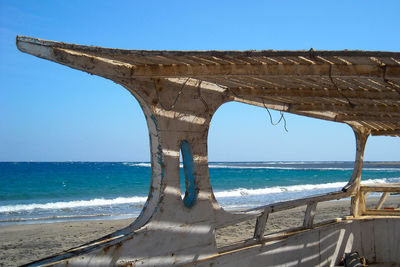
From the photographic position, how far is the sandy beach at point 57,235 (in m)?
9.48

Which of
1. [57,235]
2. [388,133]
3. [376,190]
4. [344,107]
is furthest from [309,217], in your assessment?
[57,235]

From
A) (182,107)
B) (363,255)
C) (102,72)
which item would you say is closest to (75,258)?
(102,72)

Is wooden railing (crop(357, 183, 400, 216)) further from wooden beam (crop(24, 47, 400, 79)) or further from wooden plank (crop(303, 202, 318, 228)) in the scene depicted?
wooden beam (crop(24, 47, 400, 79))

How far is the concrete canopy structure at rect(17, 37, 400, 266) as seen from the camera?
10.4 feet

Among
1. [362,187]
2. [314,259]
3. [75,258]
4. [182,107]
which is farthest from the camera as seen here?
[362,187]

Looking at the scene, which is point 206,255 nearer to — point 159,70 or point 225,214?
point 225,214

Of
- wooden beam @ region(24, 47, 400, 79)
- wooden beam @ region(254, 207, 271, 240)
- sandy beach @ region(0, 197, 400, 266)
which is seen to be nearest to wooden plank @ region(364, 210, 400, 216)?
wooden beam @ region(254, 207, 271, 240)

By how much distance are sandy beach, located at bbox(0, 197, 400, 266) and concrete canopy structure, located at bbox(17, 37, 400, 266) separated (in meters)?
5.43

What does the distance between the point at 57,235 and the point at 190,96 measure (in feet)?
28.5

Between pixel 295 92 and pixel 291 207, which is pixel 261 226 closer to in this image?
pixel 291 207

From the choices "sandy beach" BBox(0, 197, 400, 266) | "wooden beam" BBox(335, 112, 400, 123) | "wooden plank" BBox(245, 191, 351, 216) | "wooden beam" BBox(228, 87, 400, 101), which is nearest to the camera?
"wooden beam" BBox(228, 87, 400, 101)

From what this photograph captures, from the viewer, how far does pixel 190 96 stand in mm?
4219

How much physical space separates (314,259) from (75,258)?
3.44 m

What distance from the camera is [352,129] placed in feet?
23.9
